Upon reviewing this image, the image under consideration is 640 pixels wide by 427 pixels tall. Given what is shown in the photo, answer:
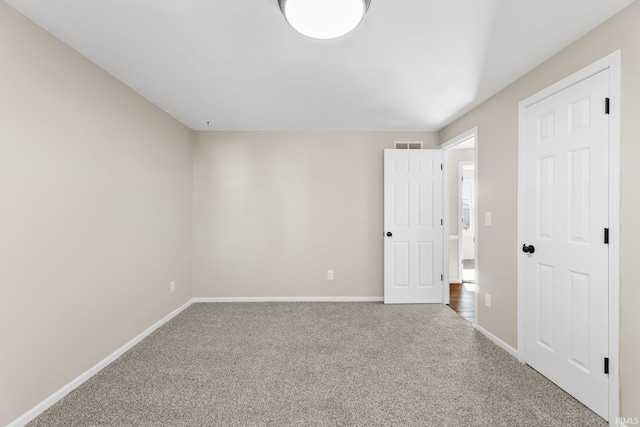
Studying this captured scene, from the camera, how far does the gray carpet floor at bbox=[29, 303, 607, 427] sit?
67.9 inches

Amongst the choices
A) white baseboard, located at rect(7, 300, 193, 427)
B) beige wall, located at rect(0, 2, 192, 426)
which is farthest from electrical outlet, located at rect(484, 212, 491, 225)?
white baseboard, located at rect(7, 300, 193, 427)

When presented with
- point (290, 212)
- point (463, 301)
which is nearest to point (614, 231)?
point (463, 301)

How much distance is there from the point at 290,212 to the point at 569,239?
A: 3.00 metres

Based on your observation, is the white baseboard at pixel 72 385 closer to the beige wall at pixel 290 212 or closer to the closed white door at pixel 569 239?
the beige wall at pixel 290 212

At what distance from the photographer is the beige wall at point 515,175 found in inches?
60.4

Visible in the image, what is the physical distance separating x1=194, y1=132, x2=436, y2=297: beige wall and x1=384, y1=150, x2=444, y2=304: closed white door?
205 millimetres

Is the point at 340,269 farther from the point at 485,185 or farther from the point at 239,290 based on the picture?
the point at 485,185

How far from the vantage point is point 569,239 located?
1.93m

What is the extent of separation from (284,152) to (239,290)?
2081mm

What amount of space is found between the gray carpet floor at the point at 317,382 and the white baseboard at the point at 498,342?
0.19ft

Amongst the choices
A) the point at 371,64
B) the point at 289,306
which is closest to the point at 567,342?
the point at 371,64

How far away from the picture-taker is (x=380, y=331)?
2.96 meters

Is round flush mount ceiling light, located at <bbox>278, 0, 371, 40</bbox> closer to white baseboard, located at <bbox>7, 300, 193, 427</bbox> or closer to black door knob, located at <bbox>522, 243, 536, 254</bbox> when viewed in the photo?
black door knob, located at <bbox>522, 243, 536, 254</bbox>

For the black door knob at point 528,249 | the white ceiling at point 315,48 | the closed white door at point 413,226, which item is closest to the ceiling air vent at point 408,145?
the closed white door at point 413,226
